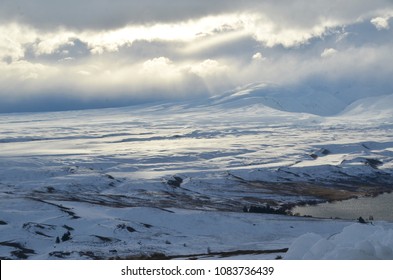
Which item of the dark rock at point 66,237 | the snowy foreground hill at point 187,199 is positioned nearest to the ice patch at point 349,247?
the snowy foreground hill at point 187,199

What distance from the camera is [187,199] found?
108 m

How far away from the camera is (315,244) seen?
32.6 metres

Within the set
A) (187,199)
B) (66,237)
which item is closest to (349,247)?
(66,237)

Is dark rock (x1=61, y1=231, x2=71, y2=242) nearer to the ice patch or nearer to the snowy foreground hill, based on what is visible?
the snowy foreground hill

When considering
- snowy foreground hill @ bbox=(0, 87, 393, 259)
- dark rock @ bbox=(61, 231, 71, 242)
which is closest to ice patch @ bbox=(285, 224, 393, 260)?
snowy foreground hill @ bbox=(0, 87, 393, 259)

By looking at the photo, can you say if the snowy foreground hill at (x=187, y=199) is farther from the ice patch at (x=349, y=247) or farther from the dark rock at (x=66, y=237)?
the dark rock at (x=66, y=237)

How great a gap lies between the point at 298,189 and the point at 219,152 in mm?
57352

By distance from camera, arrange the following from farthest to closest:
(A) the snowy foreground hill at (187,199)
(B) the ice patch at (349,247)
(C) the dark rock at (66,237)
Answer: (C) the dark rock at (66,237) → (A) the snowy foreground hill at (187,199) → (B) the ice patch at (349,247)

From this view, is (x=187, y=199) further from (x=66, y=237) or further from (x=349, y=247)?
(x=349, y=247)

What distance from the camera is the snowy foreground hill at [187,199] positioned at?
192 feet
